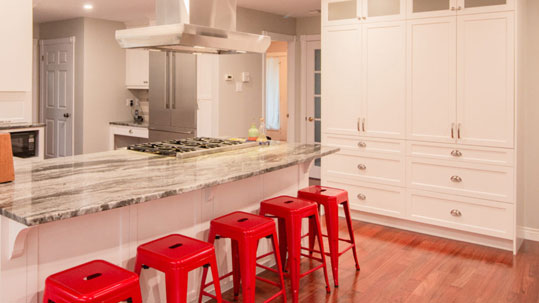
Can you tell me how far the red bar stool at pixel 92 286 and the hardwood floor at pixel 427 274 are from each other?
1.19 m

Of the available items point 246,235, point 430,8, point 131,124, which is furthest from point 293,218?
point 131,124

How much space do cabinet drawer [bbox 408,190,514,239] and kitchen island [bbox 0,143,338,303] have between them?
4.76 feet

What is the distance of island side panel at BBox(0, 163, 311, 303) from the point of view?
1934mm

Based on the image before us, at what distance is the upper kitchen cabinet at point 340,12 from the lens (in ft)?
14.6

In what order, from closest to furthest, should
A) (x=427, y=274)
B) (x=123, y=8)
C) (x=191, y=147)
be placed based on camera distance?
(x=191, y=147), (x=427, y=274), (x=123, y=8)

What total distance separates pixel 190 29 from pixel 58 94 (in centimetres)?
523

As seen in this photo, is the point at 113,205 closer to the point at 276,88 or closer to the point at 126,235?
the point at 126,235

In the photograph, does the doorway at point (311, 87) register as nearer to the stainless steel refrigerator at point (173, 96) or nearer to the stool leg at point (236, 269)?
the stainless steel refrigerator at point (173, 96)

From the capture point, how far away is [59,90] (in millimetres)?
7188

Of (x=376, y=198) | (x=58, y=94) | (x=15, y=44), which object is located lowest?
(x=376, y=198)

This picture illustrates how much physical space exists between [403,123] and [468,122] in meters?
0.56

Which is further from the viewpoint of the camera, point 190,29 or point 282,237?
point 282,237

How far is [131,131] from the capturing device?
6695 mm

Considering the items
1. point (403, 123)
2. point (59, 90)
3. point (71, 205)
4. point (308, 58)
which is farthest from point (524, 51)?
point (59, 90)
